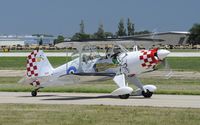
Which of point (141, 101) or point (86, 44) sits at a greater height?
point (86, 44)

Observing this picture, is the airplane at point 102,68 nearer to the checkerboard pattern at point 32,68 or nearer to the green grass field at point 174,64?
the checkerboard pattern at point 32,68

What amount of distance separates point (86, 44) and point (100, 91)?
2.84m

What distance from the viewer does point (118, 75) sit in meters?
20.9

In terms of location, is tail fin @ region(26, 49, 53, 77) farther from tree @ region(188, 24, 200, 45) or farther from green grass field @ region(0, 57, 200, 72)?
tree @ region(188, 24, 200, 45)

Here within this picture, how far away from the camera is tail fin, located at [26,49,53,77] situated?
878 inches

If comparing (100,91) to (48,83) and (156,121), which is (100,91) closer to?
(48,83)

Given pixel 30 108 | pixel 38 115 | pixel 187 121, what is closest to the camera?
pixel 187 121

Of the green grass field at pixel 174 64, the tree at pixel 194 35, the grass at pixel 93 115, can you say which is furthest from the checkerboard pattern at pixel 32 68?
Result: the tree at pixel 194 35

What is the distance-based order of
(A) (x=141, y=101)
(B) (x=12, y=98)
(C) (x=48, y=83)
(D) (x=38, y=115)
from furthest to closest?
(C) (x=48, y=83)
(B) (x=12, y=98)
(A) (x=141, y=101)
(D) (x=38, y=115)

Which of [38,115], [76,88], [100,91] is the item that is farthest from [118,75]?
[38,115]

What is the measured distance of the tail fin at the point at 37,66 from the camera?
22.3 metres

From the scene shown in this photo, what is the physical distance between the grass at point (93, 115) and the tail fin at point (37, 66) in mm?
5467

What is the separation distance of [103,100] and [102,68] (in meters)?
2.09

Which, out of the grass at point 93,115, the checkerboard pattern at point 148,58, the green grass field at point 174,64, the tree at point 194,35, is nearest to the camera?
the grass at point 93,115
